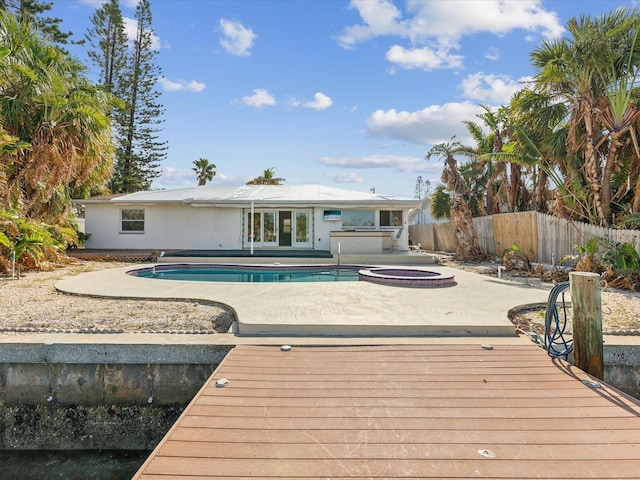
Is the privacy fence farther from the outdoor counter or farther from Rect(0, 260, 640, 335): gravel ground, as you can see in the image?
the outdoor counter

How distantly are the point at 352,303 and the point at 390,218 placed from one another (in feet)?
38.4

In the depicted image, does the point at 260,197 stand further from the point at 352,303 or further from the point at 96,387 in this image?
the point at 96,387

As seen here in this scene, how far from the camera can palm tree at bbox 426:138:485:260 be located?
1505 centimetres

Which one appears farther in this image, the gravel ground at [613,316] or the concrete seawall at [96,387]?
the gravel ground at [613,316]

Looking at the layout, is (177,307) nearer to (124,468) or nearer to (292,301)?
(292,301)

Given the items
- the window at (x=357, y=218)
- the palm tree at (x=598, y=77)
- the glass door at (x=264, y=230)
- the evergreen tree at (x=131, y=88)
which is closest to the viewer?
the palm tree at (x=598, y=77)

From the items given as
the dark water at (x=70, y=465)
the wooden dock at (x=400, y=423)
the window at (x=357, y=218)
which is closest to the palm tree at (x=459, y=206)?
the window at (x=357, y=218)

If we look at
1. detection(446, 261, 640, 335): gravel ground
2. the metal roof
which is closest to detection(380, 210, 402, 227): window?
the metal roof

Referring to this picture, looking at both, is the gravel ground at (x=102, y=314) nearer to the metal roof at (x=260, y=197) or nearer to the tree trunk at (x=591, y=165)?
the metal roof at (x=260, y=197)

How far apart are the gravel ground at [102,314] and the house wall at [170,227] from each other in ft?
32.6

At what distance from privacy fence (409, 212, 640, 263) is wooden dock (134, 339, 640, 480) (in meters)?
8.75

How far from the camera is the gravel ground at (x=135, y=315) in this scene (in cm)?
512

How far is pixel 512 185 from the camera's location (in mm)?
18906

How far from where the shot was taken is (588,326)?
374cm
